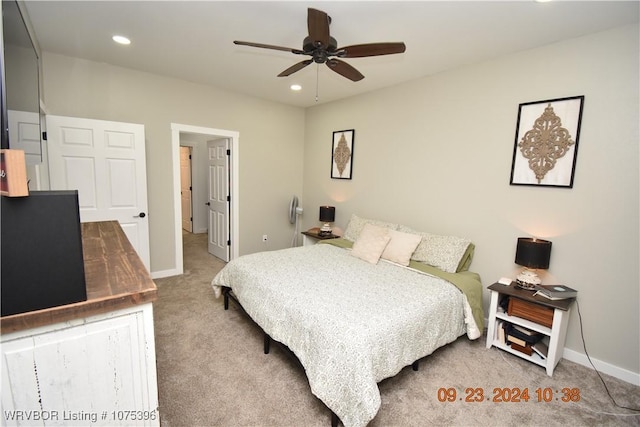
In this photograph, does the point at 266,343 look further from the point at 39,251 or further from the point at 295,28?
the point at 295,28

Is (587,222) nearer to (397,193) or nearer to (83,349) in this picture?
(397,193)

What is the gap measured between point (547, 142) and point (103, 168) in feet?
14.7

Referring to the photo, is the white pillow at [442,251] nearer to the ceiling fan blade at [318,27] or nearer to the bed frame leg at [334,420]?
the bed frame leg at [334,420]

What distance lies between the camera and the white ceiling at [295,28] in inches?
80.5

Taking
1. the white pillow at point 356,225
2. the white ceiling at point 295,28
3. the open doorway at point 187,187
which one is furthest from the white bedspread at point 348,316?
the open doorway at point 187,187

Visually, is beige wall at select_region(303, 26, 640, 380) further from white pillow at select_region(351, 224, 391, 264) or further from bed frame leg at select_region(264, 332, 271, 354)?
bed frame leg at select_region(264, 332, 271, 354)

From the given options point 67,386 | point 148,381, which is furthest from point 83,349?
point 148,381

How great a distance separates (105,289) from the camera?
3.33 feet

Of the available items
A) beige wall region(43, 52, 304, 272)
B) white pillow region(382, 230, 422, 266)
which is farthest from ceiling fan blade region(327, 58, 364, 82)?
beige wall region(43, 52, 304, 272)

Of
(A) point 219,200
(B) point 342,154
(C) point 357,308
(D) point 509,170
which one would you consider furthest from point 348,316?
(A) point 219,200

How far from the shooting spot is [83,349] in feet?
3.11

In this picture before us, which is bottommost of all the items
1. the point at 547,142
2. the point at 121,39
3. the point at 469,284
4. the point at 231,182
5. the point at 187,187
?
the point at 469,284

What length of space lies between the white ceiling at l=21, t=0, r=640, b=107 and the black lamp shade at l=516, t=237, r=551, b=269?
1.66 metres

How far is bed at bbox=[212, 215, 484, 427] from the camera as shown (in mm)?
1644
